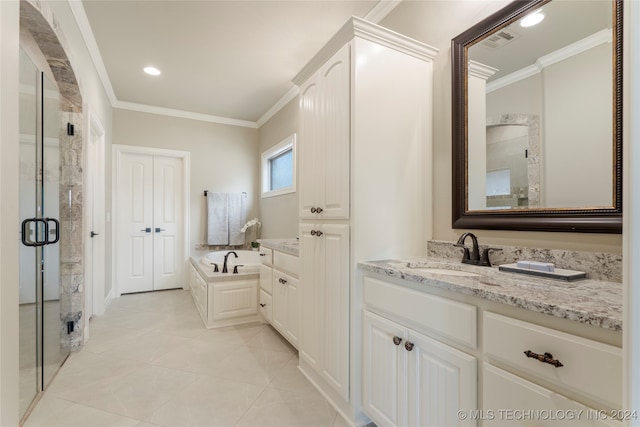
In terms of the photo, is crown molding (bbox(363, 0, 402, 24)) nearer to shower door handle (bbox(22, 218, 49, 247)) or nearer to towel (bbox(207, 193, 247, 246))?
shower door handle (bbox(22, 218, 49, 247))

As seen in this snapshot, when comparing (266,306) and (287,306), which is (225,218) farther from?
(287,306)

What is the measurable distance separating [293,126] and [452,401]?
3.34m

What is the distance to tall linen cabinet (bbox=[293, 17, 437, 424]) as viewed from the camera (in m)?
1.57

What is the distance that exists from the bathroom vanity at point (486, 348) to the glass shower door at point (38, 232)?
190 cm

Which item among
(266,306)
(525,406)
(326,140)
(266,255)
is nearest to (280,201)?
(266,255)

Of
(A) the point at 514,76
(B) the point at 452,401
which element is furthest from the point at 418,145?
(B) the point at 452,401

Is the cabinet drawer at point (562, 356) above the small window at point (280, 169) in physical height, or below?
below

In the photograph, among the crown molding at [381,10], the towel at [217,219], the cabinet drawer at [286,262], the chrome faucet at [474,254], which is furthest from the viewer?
the towel at [217,219]

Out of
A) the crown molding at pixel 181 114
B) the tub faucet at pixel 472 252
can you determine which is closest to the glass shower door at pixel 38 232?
the crown molding at pixel 181 114

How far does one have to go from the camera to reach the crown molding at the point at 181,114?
4098 mm

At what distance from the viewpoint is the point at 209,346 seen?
8.22ft

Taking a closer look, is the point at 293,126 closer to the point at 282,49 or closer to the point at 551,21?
the point at 282,49

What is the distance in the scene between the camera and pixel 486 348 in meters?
0.97

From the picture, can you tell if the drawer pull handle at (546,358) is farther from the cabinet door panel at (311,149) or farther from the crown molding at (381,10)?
the crown molding at (381,10)
